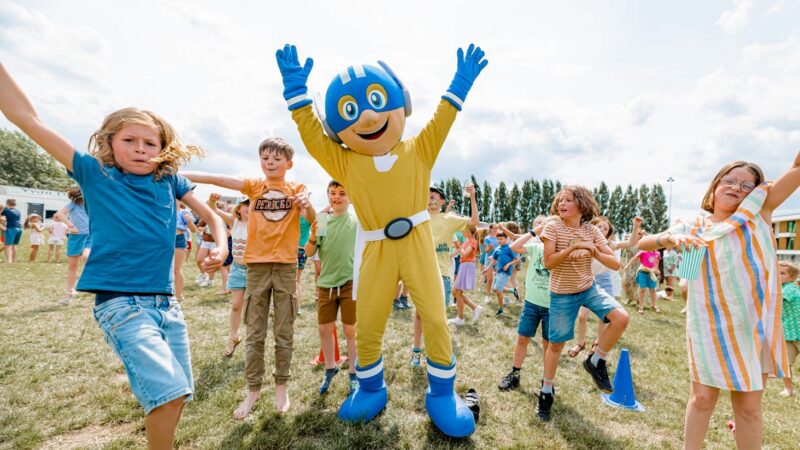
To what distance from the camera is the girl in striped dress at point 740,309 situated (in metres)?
2.31

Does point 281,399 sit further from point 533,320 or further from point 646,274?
point 646,274

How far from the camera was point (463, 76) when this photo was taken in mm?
3107

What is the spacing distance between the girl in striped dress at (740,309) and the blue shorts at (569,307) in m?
1.00

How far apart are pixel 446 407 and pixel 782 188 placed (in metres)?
2.58

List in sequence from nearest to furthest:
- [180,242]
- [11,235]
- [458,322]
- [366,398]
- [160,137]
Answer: [160,137]
[366,398]
[458,322]
[180,242]
[11,235]

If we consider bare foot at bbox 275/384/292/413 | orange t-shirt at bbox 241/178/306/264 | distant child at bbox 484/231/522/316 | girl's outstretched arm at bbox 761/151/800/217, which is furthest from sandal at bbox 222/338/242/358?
distant child at bbox 484/231/522/316

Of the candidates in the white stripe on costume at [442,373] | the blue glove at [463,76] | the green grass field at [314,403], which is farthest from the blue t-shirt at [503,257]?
the blue glove at [463,76]

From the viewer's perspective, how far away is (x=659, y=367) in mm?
5195

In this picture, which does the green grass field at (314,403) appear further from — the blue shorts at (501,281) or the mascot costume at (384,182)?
the blue shorts at (501,281)

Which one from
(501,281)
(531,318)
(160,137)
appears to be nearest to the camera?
(160,137)

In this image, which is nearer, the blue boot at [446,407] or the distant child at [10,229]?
the blue boot at [446,407]

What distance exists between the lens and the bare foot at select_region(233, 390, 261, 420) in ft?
10.3

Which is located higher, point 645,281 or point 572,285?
point 572,285

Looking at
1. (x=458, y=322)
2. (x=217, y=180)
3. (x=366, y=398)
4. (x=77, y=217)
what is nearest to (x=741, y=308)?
(x=366, y=398)
